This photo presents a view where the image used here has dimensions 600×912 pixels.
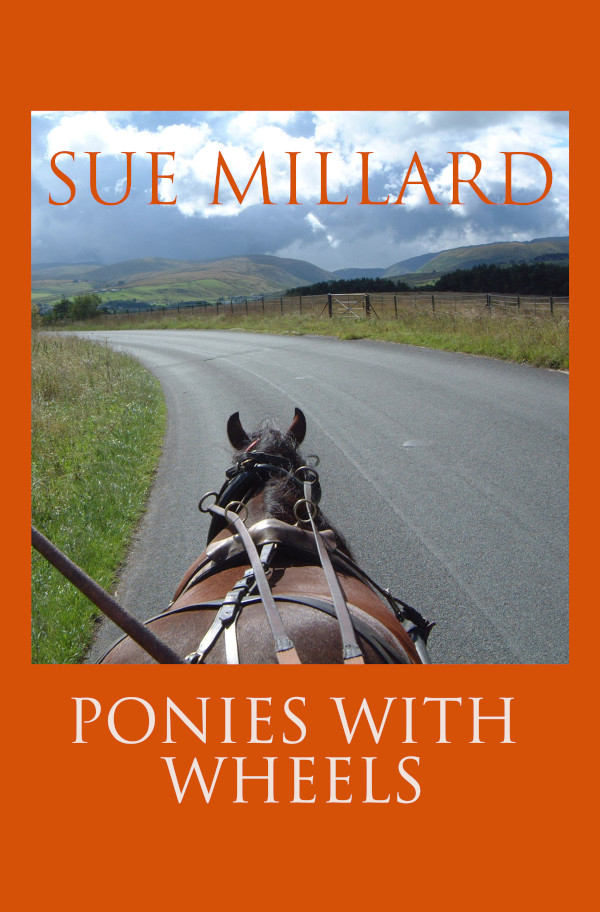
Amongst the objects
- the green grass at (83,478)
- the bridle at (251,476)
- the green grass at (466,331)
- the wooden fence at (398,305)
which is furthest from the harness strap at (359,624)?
the wooden fence at (398,305)

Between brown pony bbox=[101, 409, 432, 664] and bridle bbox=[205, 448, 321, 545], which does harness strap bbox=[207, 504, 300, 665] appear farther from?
bridle bbox=[205, 448, 321, 545]

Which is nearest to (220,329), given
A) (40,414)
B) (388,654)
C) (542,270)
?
(40,414)

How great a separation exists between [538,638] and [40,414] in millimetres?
8453

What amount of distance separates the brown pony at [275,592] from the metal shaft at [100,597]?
234 mm

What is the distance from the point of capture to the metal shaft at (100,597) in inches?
54.2

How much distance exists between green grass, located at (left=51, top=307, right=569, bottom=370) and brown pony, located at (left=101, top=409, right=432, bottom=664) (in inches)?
451

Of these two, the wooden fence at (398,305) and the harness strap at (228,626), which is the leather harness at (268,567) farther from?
the wooden fence at (398,305)

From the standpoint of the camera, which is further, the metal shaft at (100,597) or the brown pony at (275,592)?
the brown pony at (275,592)

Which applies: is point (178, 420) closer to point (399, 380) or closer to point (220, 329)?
point (399, 380)

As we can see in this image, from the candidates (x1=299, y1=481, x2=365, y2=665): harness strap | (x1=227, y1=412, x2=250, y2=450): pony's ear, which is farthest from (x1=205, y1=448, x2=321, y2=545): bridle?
(x1=299, y1=481, x2=365, y2=665): harness strap

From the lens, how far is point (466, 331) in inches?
770

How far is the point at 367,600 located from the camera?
2408 millimetres

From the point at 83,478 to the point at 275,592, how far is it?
17.7 feet

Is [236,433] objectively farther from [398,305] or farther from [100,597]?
[398,305]
